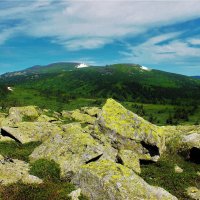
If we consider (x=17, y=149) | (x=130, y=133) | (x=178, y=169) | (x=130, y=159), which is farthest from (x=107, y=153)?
(x=17, y=149)

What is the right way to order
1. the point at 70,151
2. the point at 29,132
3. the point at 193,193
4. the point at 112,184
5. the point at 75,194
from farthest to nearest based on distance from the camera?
the point at 29,132
the point at 70,151
the point at 193,193
the point at 75,194
the point at 112,184

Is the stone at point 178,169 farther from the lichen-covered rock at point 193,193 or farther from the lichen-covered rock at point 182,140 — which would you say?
the lichen-covered rock at point 193,193

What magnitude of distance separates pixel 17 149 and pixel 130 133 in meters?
12.4

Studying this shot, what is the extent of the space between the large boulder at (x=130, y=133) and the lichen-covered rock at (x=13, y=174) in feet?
36.4

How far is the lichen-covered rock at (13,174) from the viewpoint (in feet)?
73.9

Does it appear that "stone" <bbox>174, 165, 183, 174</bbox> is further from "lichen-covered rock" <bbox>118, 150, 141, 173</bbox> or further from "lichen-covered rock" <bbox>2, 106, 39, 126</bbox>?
"lichen-covered rock" <bbox>2, 106, 39, 126</bbox>

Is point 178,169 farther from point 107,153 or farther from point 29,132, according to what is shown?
point 29,132

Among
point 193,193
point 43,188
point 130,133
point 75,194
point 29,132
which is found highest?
point 130,133

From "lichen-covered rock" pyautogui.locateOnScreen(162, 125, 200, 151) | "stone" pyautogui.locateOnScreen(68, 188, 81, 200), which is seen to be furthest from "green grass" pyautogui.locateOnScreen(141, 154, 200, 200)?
"stone" pyautogui.locateOnScreen(68, 188, 81, 200)

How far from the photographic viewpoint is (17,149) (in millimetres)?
32719

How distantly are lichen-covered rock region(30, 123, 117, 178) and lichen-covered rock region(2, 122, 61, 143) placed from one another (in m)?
5.73

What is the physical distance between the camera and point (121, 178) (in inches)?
844

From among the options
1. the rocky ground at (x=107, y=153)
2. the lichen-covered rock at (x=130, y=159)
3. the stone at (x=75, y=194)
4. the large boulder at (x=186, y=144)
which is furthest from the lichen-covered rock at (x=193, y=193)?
the stone at (x=75, y=194)

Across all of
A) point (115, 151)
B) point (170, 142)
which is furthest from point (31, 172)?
point (170, 142)
